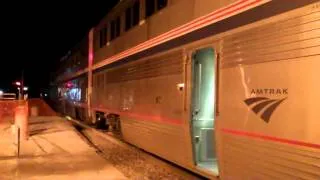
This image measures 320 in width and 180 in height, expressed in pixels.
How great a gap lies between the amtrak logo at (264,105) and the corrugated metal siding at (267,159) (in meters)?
0.32

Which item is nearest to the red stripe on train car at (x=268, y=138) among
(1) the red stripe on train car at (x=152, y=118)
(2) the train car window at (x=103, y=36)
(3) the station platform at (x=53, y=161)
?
(1) the red stripe on train car at (x=152, y=118)

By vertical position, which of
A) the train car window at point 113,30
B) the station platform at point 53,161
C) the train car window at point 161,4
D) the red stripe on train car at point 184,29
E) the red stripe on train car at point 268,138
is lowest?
the station platform at point 53,161

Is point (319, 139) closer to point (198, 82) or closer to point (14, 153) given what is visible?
point (198, 82)

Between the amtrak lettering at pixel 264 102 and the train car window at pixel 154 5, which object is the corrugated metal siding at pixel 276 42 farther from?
the train car window at pixel 154 5

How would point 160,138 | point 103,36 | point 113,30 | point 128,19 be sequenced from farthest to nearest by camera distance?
point 103,36
point 113,30
point 128,19
point 160,138

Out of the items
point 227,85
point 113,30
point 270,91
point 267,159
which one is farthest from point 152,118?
point 113,30

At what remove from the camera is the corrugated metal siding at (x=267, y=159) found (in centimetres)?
607

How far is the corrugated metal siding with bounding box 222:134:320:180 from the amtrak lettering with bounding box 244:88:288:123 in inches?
13.3

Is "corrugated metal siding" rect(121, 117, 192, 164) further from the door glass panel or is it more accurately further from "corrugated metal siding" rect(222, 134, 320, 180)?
"corrugated metal siding" rect(222, 134, 320, 180)

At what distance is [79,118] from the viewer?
2830 cm

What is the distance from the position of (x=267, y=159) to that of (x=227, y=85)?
147 centimetres

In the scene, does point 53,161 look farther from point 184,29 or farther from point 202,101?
point 184,29

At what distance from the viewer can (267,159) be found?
689cm

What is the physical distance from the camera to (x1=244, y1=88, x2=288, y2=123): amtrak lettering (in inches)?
260
